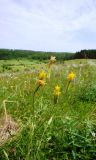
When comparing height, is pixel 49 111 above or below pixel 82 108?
above

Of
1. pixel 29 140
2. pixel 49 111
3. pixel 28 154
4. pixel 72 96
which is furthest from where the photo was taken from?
pixel 72 96

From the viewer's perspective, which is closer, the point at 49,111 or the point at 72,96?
the point at 49,111

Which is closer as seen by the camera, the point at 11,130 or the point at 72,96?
the point at 11,130

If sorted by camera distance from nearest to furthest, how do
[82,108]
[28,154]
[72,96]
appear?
1. [28,154]
2. [82,108]
3. [72,96]

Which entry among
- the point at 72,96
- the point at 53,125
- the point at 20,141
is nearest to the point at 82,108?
the point at 72,96

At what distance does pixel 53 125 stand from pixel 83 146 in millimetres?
563

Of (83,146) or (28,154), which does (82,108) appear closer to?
(83,146)

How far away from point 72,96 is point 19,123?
3815 millimetres

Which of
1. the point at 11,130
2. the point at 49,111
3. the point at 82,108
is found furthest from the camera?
the point at 82,108

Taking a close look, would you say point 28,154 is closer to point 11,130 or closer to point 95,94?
point 11,130

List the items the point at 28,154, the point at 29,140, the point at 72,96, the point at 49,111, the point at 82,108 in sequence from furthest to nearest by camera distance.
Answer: the point at 72,96 < the point at 82,108 < the point at 49,111 < the point at 29,140 < the point at 28,154

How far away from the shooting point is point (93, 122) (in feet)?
15.4

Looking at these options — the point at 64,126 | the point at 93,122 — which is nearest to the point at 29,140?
the point at 64,126

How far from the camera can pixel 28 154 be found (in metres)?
3.79
